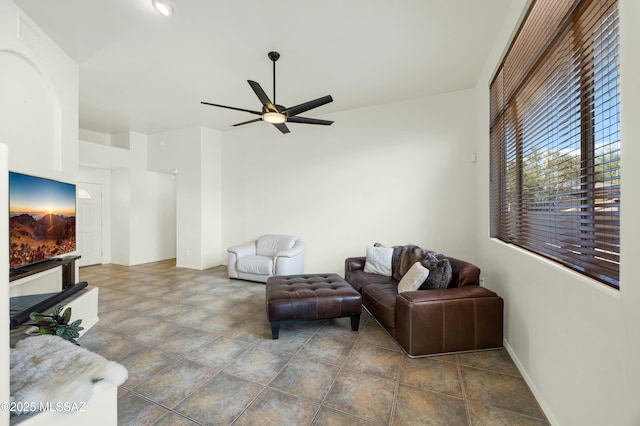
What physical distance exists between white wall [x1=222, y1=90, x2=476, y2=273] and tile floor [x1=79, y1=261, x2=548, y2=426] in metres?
1.69

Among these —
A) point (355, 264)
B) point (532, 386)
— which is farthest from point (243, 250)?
point (532, 386)

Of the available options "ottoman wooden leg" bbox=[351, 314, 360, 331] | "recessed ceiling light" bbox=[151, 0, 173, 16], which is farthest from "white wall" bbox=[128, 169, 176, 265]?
"ottoman wooden leg" bbox=[351, 314, 360, 331]

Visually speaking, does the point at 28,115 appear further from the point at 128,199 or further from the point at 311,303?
the point at 128,199

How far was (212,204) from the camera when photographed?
5465mm

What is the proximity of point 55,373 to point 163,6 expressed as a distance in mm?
2609

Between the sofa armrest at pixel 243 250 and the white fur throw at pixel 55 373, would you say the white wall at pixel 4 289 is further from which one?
the sofa armrest at pixel 243 250

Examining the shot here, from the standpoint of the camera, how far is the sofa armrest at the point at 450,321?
211cm

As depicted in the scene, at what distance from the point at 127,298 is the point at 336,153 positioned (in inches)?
149

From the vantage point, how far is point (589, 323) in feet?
3.92

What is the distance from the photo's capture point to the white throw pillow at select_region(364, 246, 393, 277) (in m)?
3.37

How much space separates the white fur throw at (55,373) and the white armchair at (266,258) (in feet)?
9.43

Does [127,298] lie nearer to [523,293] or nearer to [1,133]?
[1,133]

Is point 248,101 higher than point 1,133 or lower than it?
higher

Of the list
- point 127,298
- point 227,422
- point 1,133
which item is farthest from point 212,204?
point 227,422
